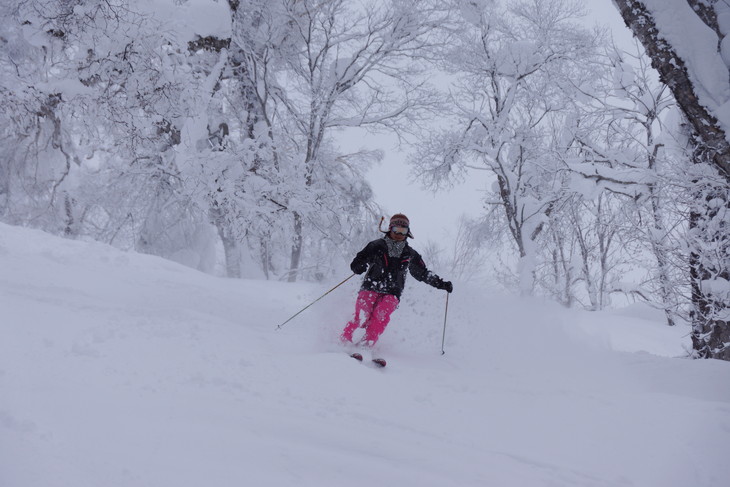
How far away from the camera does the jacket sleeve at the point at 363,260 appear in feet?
17.1

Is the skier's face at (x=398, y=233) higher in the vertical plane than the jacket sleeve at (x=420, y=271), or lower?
higher

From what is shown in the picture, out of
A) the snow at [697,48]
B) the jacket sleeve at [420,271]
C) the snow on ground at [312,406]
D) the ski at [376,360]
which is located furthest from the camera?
the jacket sleeve at [420,271]

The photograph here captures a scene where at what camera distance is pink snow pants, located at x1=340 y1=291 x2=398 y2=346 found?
5.18 metres

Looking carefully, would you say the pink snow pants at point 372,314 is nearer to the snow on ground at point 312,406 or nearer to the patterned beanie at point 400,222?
the snow on ground at point 312,406

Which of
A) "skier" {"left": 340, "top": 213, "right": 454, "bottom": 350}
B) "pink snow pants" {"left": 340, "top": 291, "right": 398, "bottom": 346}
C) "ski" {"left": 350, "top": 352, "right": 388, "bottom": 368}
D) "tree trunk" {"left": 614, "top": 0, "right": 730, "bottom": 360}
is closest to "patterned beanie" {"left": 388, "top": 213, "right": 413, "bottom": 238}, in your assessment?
"skier" {"left": 340, "top": 213, "right": 454, "bottom": 350}

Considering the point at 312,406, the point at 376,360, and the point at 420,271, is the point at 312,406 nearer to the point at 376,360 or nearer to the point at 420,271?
the point at 376,360

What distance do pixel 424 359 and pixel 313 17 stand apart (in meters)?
9.89

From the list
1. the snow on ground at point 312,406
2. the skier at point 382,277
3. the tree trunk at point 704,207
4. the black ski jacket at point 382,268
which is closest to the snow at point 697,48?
the tree trunk at point 704,207

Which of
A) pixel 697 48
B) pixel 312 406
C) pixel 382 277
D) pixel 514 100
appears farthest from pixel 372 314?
pixel 514 100

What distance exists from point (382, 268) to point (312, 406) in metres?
2.55

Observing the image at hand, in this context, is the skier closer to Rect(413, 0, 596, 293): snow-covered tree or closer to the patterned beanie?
the patterned beanie

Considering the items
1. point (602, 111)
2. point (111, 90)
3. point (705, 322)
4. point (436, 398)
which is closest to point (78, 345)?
point (436, 398)

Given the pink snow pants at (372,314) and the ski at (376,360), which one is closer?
the ski at (376,360)

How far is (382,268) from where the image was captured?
17.7 ft
